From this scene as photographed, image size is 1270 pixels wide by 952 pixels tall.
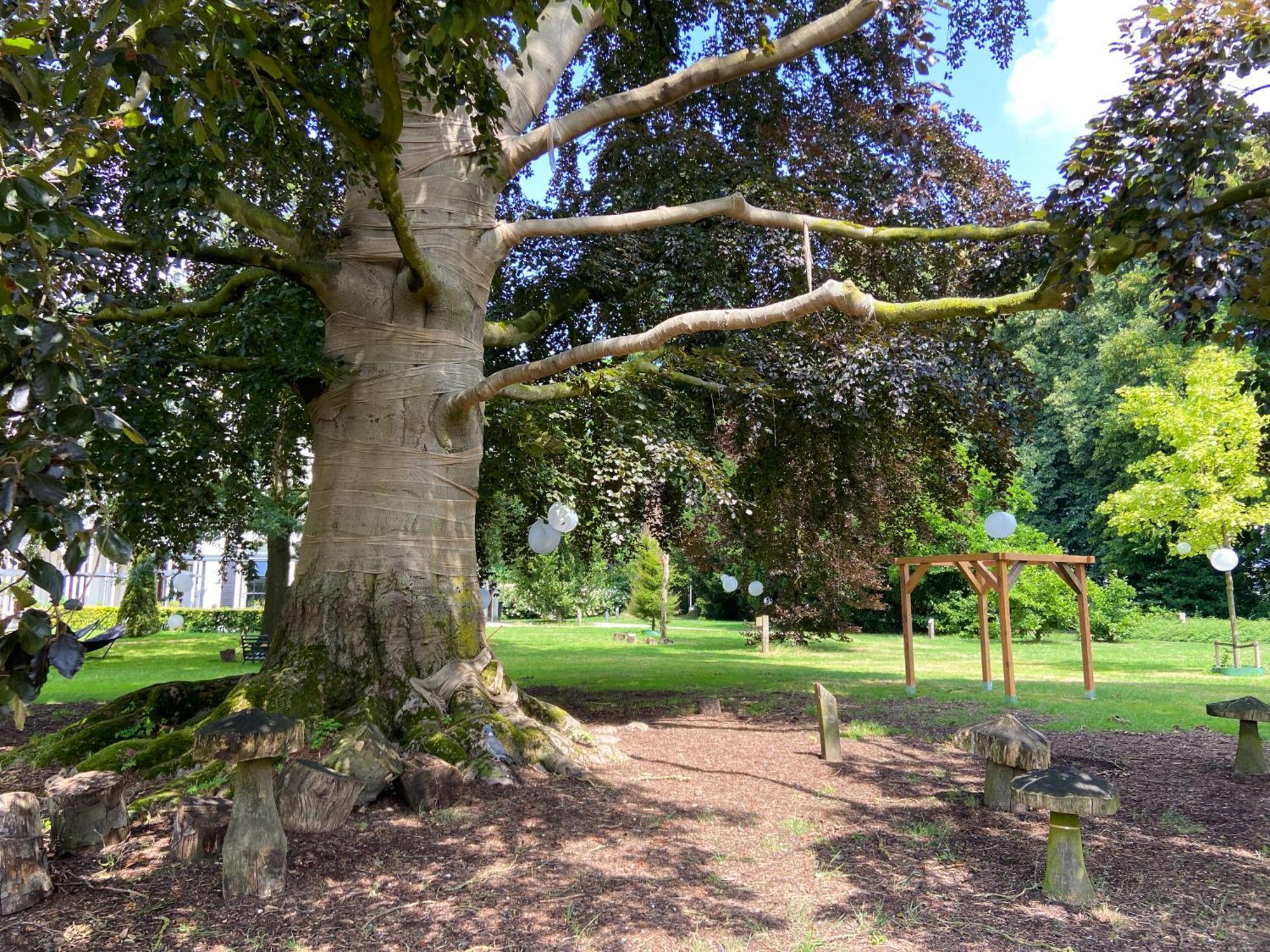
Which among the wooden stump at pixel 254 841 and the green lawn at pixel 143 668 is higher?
the wooden stump at pixel 254 841

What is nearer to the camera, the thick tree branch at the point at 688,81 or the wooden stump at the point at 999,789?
the wooden stump at the point at 999,789

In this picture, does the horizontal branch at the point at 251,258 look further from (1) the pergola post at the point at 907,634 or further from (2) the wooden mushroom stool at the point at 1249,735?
(1) the pergola post at the point at 907,634

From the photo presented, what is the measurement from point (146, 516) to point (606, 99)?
5.98 metres

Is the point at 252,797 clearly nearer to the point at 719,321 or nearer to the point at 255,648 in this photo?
the point at 719,321

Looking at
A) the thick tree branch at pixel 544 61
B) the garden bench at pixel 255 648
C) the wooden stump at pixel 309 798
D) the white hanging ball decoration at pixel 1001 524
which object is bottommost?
the garden bench at pixel 255 648

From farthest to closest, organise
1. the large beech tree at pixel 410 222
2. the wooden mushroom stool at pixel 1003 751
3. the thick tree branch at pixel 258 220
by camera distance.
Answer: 1. the thick tree branch at pixel 258 220
2. the wooden mushroom stool at pixel 1003 751
3. the large beech tree at pixel 410 222

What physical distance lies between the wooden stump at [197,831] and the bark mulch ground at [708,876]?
0.30ft

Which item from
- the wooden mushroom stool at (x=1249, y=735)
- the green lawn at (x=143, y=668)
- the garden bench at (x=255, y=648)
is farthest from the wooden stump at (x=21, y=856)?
the garden bench at (x=255, y=648)

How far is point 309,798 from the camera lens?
15.4ft

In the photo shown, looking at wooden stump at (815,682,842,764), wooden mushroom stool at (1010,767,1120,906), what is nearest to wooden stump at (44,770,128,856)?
wooden mushroom stool at (1010,767,1120,906)

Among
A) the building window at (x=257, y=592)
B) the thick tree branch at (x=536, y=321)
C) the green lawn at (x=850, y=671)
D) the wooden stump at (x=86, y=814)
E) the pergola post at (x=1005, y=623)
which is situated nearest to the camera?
the wooden stump at (x=86, y=814)

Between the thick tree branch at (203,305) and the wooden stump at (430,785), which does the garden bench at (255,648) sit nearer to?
the thick tree branch at (203,305)

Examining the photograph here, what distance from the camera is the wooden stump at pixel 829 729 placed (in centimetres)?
686

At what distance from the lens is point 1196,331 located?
5.47 meters
